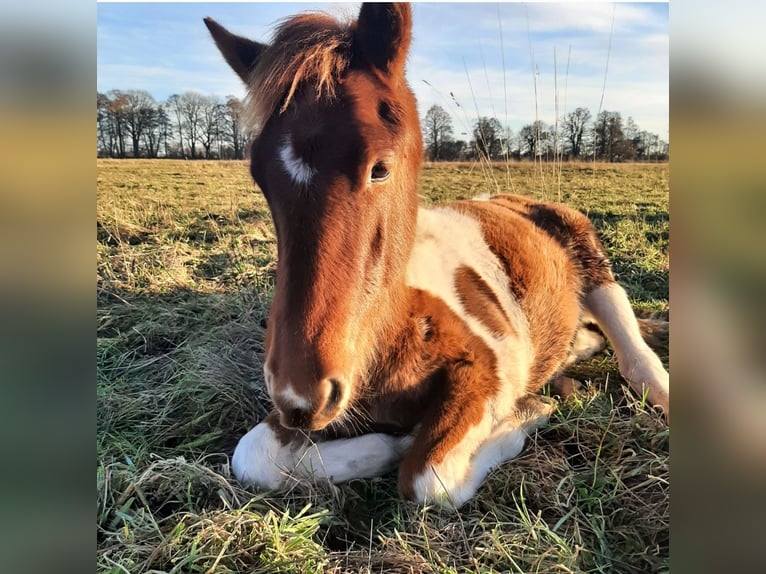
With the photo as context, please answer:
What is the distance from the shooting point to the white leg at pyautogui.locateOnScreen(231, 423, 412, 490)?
165cm

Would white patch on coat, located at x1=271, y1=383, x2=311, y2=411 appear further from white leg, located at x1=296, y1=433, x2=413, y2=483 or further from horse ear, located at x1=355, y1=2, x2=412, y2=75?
horse ear, located at x1=355, y1=2, x2=412, y2=75

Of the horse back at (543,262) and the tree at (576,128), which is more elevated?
the tree at (576,128)

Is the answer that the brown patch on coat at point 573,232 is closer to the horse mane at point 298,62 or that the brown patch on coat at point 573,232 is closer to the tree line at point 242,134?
the tree line at point 242,134

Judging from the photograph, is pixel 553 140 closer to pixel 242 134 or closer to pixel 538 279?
pixel 538 279

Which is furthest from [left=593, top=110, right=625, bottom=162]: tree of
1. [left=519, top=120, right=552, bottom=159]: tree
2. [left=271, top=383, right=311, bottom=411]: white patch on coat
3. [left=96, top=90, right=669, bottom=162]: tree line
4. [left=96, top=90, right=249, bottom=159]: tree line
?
[left=271, top=383, right=311, bottom=411]: white patch on coat

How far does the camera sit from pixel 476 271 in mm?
2043

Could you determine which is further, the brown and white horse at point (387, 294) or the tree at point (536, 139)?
the tree at point (536, 139)

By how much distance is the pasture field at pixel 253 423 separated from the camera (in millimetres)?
1418

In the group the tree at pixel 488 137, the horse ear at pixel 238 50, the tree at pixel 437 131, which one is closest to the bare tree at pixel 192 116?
the horse ear at pixel 238 50

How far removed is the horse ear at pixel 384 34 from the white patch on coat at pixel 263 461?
1.14 m

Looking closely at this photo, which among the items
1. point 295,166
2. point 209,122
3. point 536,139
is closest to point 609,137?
point 536,139

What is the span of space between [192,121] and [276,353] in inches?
36.6
